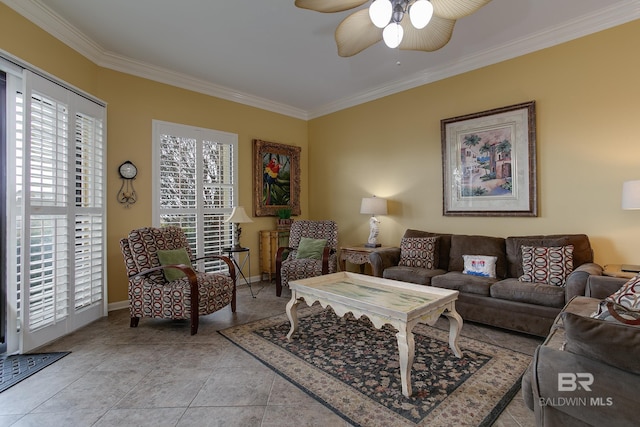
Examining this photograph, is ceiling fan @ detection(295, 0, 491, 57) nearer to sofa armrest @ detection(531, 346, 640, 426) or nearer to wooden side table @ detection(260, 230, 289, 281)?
sofa armrest @ detection(531, 346, 640, 426)

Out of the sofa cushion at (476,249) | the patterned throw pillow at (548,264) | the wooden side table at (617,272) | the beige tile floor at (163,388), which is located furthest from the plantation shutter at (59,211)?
the wooden side table at (617,272)

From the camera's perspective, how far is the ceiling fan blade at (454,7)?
6.47ft

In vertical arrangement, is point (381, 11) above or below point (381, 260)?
above

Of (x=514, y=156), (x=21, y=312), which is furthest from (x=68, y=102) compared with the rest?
(x=514, y=156)

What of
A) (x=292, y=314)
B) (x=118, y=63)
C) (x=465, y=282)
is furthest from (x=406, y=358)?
(x=118, y=63)

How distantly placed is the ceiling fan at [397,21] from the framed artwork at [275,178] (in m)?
3.06

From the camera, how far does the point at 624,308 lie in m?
1.41

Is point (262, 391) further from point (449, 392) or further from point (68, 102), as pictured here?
point (68, 102)

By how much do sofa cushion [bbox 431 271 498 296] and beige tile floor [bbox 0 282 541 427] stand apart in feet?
1.29

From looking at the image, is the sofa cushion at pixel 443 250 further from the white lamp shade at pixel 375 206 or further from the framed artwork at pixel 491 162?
the white lamp shade at pixel 375 206

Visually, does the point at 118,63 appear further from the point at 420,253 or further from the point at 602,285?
the point at 602,285

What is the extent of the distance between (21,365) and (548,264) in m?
4.68

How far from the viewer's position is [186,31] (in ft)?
11.1

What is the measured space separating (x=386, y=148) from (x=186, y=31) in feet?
10.1
